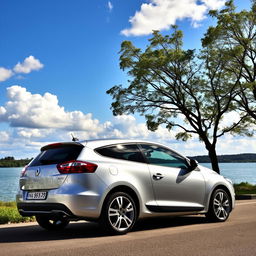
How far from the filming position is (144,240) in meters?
6.93

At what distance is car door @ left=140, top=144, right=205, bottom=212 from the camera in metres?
8.10

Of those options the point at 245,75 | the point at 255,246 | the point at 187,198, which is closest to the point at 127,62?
the point at 245,75

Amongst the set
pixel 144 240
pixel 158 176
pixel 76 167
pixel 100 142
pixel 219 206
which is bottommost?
pixel 144 240

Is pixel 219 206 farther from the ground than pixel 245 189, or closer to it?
closer to it

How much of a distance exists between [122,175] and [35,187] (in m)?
1.50

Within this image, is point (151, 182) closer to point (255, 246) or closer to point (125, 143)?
point (125, 143)

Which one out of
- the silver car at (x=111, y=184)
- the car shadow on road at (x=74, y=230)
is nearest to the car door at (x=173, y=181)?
the silver car at (x=111, y=184)

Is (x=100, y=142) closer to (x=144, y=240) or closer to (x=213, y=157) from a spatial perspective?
(x=144, y=240)

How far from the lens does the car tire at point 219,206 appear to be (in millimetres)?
9000

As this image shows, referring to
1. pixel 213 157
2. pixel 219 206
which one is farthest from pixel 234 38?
pixel 219 206

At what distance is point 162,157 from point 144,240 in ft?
6.53

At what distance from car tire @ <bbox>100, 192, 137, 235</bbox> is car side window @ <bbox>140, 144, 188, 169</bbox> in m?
1.01

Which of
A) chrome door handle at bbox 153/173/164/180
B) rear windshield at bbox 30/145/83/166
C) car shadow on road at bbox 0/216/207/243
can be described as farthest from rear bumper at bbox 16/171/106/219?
chrome door handle at bbox 153/173/164/180

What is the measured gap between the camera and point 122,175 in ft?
24.7
